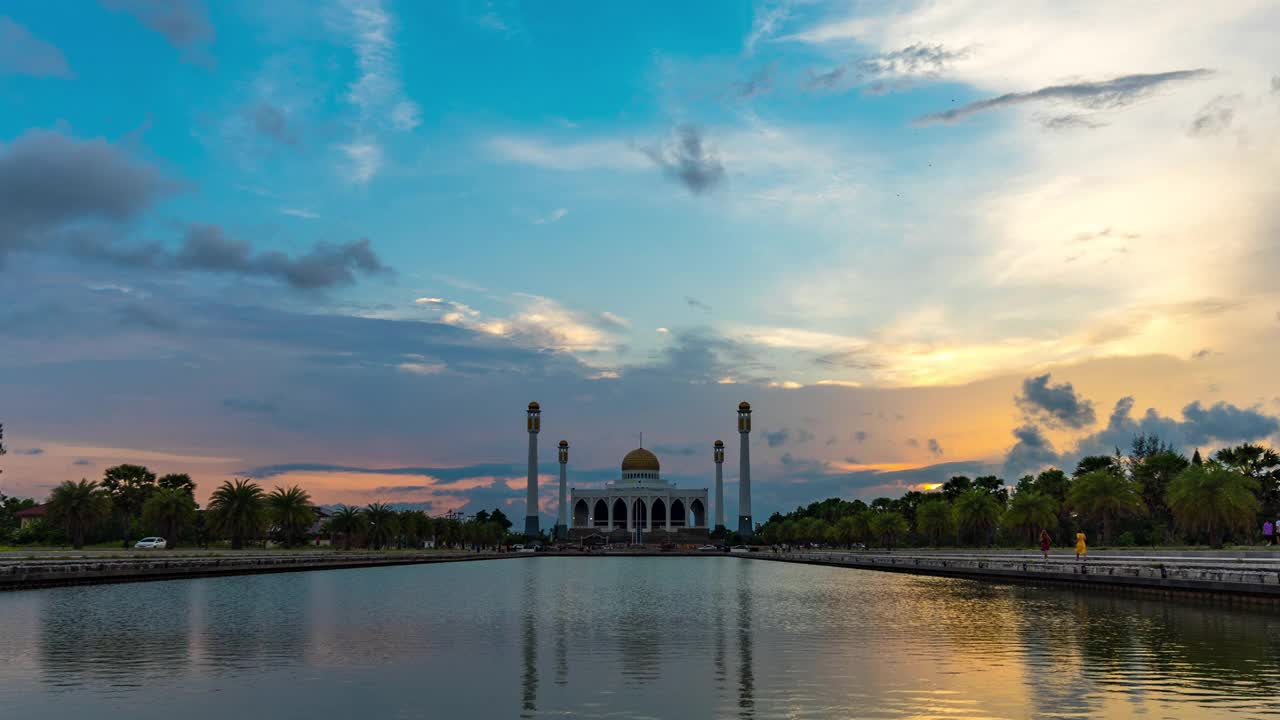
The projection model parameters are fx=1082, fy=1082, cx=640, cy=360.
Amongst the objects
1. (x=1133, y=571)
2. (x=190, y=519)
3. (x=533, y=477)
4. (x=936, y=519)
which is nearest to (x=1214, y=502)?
(x=1133, y=571)

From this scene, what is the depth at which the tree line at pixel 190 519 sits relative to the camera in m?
74.3

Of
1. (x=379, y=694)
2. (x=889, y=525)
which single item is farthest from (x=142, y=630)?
(x=889, y=525)

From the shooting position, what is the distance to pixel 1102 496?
71.1 metres

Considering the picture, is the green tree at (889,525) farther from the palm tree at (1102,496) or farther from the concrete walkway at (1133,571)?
the concrete walkway at (1133,571)

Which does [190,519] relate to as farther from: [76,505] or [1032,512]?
[1032,512]

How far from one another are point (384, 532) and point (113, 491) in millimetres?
24194

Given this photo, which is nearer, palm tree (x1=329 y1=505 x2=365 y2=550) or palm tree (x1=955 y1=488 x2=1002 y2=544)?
palm tree (x1=955 y1=488 x2=1002 y2=544)

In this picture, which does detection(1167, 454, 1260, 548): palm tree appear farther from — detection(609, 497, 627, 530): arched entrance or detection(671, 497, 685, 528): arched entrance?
detection(609, 497, 627, 530): arched entrance

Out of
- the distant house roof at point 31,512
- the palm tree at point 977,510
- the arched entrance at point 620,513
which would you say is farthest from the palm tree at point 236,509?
the arched entrance at point 620,513

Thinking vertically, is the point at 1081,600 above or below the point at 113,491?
below

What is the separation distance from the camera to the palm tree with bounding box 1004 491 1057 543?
77.9 m

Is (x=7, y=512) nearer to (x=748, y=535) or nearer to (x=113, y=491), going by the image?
(x=113, y=491)

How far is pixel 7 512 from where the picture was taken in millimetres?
116188

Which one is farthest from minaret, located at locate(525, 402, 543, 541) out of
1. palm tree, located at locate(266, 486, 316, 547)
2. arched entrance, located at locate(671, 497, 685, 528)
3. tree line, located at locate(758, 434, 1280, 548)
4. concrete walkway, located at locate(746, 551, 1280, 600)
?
concrete walkway, located at locate(746, 551, 1280, 600)
